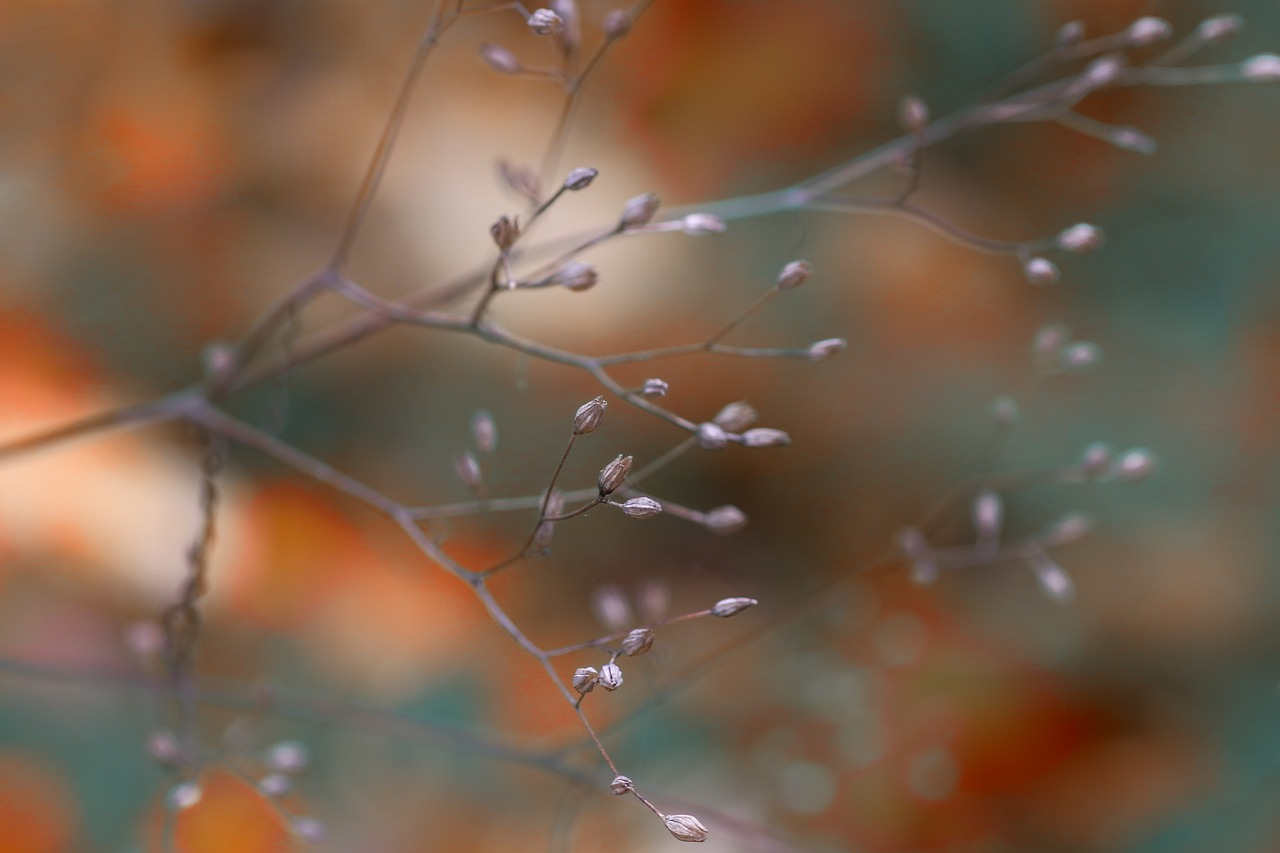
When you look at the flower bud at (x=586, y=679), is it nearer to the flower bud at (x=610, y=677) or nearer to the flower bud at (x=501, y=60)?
the flower bud at (x=610, y=677)

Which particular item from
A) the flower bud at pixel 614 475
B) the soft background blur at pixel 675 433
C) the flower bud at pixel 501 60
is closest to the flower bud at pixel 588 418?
the flower bud at pixel 614 475

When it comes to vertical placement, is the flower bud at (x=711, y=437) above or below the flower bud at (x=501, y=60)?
below

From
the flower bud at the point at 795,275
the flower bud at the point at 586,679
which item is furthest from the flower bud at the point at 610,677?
the flower bud at the point at 795,275

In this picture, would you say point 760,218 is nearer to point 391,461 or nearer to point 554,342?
point 554,342

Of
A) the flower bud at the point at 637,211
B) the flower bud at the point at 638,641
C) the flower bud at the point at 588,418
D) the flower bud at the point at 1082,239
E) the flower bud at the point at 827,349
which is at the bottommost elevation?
the flower bud at the point at 638,641

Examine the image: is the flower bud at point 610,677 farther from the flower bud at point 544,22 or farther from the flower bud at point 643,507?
the flower bud at point 544,22

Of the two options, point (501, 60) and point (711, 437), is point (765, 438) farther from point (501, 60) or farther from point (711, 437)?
point (501, 60)

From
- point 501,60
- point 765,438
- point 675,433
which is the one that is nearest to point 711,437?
point 765,438

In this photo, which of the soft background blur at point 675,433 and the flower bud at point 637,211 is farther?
the soft background blur at point 675,433
